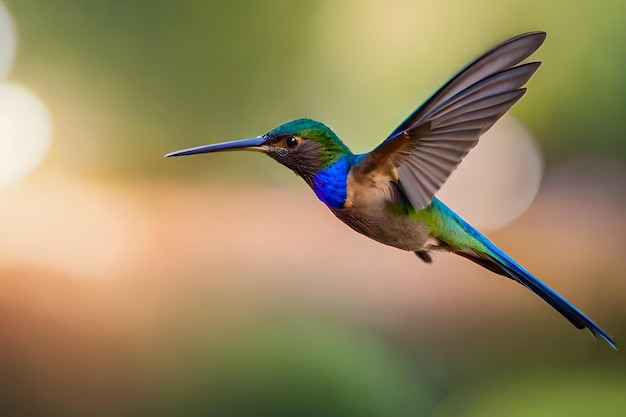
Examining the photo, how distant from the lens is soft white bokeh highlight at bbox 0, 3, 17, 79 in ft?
7.54

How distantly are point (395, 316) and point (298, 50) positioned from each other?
3.08ft

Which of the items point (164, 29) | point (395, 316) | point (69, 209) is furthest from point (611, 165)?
point (69, 209)

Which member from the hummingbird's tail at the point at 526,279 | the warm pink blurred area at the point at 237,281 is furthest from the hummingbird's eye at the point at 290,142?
the warm pink blurred area at the point at 237,281

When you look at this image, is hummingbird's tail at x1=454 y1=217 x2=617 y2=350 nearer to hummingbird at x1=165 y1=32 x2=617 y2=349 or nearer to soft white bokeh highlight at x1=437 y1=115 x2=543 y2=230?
hummingbird at x1=165 y1=32 x2=617 y2=349

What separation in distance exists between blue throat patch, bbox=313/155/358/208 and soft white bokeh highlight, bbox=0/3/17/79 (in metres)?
2.25

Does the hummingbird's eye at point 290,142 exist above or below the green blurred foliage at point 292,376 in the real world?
above

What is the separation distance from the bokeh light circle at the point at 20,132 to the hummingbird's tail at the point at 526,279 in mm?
2225

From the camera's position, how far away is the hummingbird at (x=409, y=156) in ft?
→ 0.98

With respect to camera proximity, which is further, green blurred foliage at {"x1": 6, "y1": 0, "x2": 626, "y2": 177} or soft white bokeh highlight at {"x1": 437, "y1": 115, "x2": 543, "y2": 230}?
green blurred foliage at {"x1": 6, "y1": 0, "x2": 626, "y2": 177}

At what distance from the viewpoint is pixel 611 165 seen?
2.22 m

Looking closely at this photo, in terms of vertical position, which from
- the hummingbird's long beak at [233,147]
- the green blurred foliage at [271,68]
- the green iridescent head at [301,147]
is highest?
the green blurred foliage at [271,68]

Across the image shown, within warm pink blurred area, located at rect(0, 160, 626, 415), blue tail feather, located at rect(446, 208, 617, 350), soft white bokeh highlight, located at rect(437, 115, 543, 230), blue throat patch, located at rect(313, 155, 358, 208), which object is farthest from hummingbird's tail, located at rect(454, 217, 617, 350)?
warm pink blurred area, located at rect(0, 160, 626, 415)

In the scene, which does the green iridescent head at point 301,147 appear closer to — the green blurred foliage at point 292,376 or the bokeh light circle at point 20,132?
the green blurred foliage at point 292,376

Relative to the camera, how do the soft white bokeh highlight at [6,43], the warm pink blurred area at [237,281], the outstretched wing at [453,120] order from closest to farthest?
1. the outstretched wing at [453,120]
2. the warm pink blurred area at [237,281]
3. the soft white bokeh highlight at [6,43]
